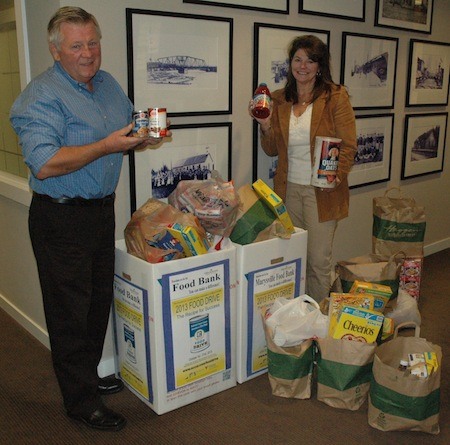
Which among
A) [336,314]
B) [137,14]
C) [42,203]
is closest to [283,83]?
[137,14]

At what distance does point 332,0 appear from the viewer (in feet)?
10.8

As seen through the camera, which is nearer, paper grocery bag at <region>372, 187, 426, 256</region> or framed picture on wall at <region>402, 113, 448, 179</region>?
paper grocery bag at <region>372, 187, 426, 256</region>

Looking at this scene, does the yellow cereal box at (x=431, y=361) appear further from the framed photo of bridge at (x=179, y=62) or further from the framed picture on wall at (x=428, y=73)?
the framed picture on wall at (x=428, y=73)

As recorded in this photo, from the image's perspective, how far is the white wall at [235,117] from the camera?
2387mm

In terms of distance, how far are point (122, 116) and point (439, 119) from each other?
316cm

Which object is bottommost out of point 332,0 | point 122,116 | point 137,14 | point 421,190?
point 421,190

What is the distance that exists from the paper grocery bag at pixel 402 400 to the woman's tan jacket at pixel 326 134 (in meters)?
0.89

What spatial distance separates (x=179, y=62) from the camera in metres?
2.61

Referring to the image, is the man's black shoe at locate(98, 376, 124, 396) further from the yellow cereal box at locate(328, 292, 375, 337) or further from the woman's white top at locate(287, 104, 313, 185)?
the woman's white top at locate(287, 104, 313, 185)

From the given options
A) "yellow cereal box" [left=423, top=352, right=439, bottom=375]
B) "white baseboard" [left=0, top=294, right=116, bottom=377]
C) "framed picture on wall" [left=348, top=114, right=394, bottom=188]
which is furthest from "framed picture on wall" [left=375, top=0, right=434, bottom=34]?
"white baseboard" [left=0, top=294, right=116, bottom=377]

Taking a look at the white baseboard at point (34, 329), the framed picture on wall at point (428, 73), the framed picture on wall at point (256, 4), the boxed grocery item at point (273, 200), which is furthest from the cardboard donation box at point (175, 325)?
the framed picture on wall at point (428, 73)

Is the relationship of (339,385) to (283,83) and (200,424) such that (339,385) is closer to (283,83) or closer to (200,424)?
(200,424)

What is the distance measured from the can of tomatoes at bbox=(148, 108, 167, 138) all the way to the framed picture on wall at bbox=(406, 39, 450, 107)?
8.73 ft

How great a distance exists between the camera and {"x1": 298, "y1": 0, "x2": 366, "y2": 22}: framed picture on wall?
10.3 ft
